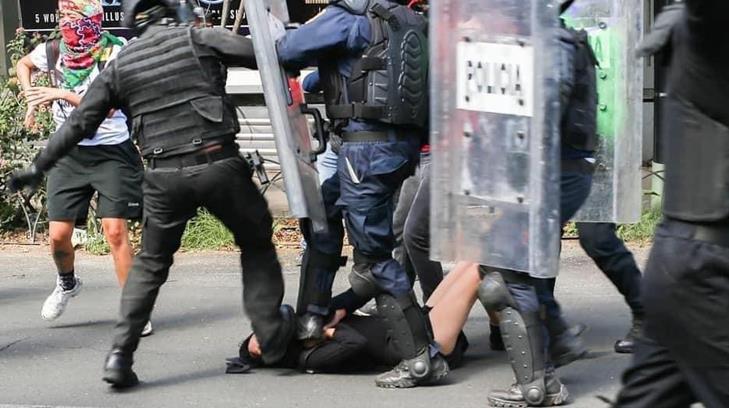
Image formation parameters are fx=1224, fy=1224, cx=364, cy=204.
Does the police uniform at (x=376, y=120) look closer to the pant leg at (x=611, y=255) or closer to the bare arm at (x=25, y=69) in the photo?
the pant leg at (x=611, y=255)

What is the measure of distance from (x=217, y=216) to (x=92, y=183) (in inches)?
50.8

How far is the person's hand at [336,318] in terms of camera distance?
566 centimetres

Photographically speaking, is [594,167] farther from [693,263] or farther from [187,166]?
[693,263]

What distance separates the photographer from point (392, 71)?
5.16 meters

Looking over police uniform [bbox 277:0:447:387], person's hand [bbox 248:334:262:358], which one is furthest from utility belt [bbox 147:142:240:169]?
person's hand [bbox 248:334:262:358]

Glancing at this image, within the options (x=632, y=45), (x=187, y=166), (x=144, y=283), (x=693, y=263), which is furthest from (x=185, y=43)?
(x=693, y=263)

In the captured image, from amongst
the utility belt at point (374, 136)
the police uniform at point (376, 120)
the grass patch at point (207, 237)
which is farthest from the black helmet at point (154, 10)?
the grass patch at point (207, 237)

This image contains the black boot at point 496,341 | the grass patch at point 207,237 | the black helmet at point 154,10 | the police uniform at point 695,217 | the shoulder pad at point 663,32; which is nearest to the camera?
the police uniform at point 695,217

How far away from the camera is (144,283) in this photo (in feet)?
18.0

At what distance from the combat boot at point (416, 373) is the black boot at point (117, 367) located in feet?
3.67

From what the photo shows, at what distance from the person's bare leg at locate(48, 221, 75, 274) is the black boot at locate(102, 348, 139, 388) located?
1299 millimetres

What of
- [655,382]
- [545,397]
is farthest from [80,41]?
[655,382]

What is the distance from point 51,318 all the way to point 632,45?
347 centimetres

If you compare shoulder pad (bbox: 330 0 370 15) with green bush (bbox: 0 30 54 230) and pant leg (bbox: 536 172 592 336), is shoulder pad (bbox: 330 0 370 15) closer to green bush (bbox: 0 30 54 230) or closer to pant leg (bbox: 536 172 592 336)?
pant leg (bbox: 536 172 592 336)
